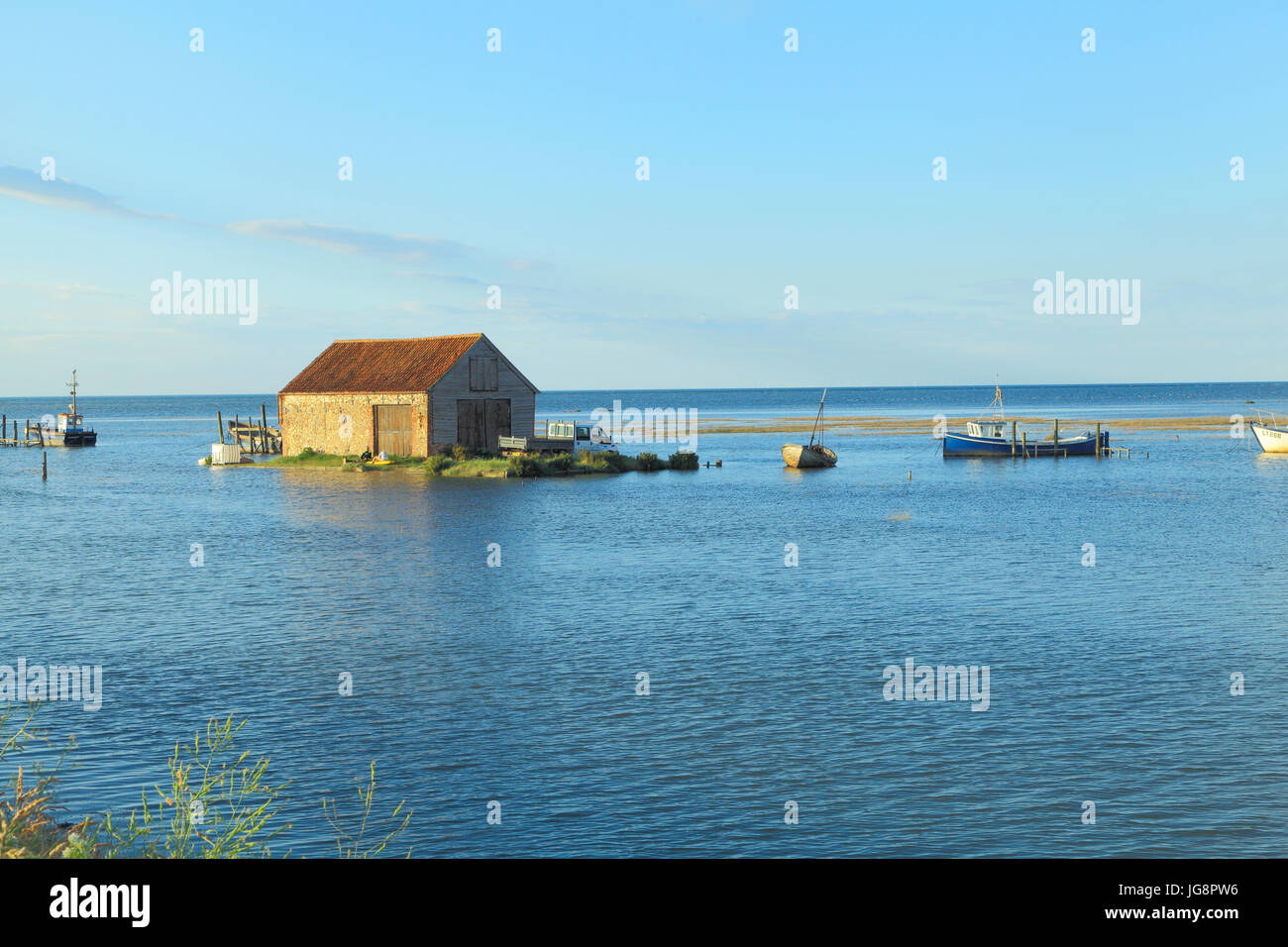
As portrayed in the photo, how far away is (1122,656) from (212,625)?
18.9 meters

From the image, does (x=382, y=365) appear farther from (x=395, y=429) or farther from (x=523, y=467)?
(x=523, y=467)

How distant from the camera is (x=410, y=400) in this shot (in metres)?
64.4

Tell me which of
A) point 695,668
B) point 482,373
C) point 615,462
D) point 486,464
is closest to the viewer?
point 695,668

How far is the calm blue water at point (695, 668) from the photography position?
504 inches

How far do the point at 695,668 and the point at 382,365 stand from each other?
53202 mm

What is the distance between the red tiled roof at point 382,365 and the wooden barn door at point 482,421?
9.31ft

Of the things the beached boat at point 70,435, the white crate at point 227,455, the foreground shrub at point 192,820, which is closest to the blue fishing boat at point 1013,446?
the white crate at point 227,455

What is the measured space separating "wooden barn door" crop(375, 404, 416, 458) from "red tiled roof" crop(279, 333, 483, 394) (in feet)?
4.21

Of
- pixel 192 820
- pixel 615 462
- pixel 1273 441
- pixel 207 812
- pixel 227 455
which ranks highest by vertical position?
pixel 1273 441

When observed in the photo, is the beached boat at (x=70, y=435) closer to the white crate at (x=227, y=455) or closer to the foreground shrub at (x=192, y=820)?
the white crate at (x=227, y=455)

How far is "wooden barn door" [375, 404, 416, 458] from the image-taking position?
6506 centimetres

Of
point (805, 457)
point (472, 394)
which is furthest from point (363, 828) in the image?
point (805, 457)

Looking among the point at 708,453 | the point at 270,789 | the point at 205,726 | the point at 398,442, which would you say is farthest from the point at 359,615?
the point at 708,453

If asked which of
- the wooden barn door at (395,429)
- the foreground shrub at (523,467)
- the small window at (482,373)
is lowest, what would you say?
the foreground shrub at (523,467)
